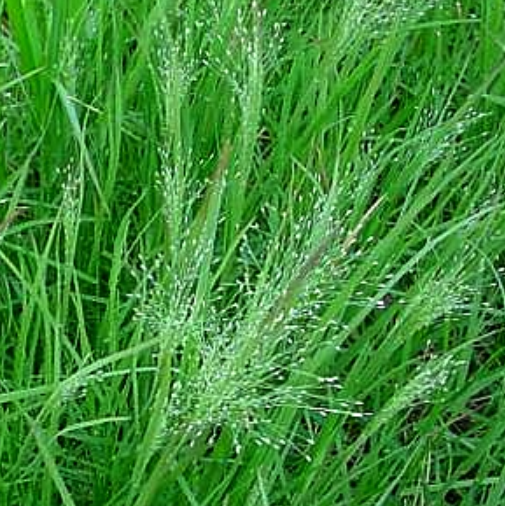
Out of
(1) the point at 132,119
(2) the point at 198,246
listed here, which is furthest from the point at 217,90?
(2) the point at 198,246

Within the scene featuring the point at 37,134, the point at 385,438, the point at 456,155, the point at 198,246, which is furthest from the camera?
the point at 456,155

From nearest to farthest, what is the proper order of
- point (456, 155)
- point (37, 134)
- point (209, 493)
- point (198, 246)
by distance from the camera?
1. point (198, 246)
2. point (209, 493)
3. point (37, 134)
4. point (456, 155)

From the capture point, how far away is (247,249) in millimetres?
1487

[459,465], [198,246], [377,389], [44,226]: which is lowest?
[459,465]

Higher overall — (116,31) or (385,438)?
(116,31)

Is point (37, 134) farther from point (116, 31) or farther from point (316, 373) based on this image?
point (316, 373)

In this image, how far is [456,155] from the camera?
1.77m

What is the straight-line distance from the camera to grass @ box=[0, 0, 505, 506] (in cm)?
128

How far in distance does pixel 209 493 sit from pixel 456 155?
24.2 inches

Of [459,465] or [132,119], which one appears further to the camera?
[132,119]

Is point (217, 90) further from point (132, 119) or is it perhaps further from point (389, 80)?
point (389, 80)

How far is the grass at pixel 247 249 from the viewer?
1279 millimetres

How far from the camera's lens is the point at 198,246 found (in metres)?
1.22

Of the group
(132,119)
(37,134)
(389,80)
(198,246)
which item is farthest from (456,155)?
(198,246)
